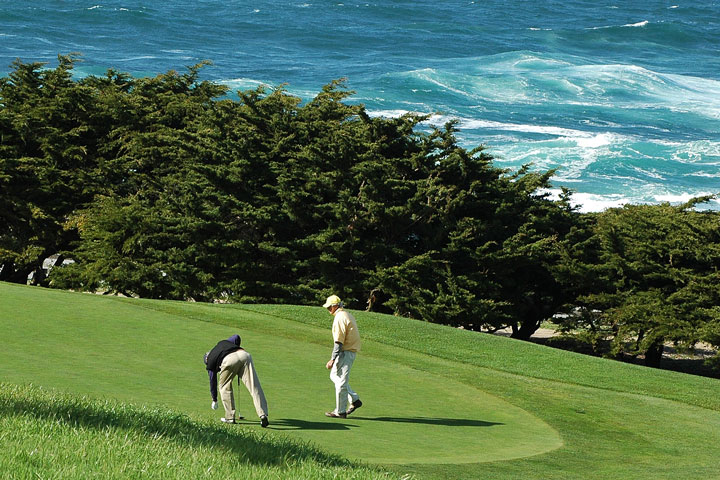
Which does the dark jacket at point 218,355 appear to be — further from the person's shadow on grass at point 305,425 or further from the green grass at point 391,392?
the person's shadow on grass at point 305,425

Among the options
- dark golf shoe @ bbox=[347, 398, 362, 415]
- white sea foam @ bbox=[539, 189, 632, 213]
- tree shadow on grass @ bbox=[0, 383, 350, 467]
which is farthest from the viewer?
white sea foam @ bbox=[539, 189, 632, 213]

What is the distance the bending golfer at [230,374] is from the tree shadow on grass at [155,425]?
4.03 feet

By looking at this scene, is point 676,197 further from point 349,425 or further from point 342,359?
point 349,425

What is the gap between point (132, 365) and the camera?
15.0 m

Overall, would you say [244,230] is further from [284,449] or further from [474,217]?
[284,449]

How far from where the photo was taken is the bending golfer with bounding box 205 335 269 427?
12289 millimetres

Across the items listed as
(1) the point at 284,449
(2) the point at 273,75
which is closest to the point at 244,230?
(1) the point at 284,449

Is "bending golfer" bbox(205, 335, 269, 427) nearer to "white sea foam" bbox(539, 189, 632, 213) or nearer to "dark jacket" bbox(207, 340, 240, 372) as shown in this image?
"dark jacket" bbox(207, 340, 240, 372)

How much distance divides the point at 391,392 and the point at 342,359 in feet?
7.61

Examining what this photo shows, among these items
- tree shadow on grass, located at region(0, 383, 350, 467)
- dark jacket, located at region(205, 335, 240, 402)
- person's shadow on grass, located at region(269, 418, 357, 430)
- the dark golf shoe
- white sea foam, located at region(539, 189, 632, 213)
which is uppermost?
white sea foam, located at region(539, 189, 632, 213)

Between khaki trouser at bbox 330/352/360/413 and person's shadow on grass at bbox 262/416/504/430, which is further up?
khaki trouser at bbox 330/352/360/413

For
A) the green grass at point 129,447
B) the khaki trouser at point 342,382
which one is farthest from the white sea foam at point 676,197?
the green grass at point 129,447

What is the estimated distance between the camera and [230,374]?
12531 mm

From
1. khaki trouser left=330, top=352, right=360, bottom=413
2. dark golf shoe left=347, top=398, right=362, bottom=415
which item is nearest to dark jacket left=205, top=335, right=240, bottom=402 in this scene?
khaki trouser left=330, top=352, right=360, bottom=413
